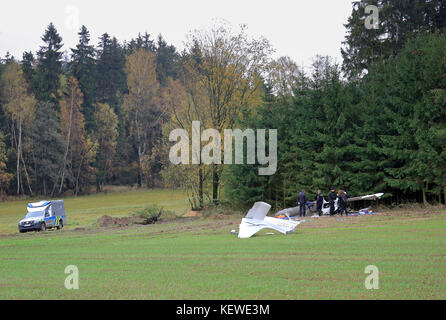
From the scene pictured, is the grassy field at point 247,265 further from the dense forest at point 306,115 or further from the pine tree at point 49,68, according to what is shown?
the pine tree at point 49,68

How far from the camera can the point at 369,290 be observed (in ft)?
36.6

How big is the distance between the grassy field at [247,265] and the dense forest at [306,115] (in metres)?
9.34

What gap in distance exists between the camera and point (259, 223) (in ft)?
79.9

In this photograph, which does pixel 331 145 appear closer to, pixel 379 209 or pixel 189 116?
pixel 379 209

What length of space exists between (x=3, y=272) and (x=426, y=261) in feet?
40.3

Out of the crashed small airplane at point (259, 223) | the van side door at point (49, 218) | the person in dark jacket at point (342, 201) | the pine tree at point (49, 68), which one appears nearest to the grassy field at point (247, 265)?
the crashed small airplane at point (259, 223)

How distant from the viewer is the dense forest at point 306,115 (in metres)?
34.1

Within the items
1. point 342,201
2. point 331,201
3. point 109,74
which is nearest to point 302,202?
point 331,201

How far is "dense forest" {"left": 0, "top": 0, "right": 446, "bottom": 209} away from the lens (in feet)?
112

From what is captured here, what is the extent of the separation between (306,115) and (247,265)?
85.9ft

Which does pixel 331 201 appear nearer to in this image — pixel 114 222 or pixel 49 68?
pixel 114 222

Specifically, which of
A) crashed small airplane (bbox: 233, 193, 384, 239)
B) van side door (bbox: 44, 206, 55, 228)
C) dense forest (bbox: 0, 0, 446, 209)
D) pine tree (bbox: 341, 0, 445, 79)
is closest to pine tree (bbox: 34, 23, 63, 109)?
dense forest (bbox: 0, 0, 446, 209)

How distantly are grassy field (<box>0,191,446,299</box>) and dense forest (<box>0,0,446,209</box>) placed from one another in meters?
9.34
